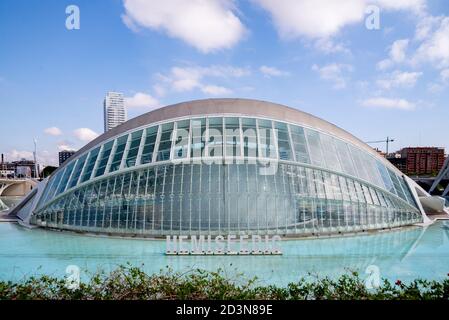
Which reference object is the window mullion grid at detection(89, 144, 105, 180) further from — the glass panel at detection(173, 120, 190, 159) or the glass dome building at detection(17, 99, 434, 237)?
the glass panel at detection(173, 120, 190, 159)

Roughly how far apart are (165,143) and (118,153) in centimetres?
365

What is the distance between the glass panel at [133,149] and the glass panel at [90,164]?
9.79ft

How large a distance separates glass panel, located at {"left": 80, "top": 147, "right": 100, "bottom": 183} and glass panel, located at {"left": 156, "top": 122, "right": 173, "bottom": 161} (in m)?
5.37

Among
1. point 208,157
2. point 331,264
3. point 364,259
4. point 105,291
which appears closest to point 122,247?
point 208,157

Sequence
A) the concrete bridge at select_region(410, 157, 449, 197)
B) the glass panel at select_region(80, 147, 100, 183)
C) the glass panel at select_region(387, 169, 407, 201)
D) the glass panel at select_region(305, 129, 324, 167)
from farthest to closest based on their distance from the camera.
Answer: the concrete bridge at select_region(410, 157, 449, 197) < the glass panel at select_region(387, 169, 407, 201) < the glass panel at select_region(80, 147, 100, 183) < the glass panel at select_region(305, 129, 324, 167)

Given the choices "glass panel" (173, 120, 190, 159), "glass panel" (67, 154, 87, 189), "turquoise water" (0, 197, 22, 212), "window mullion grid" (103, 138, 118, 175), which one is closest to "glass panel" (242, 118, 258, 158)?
"glass panel" (173, 120, 190, 159)

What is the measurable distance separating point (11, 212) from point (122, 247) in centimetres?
1792

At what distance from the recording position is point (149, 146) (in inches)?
806

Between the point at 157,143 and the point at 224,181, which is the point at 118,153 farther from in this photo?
the point at 224,181

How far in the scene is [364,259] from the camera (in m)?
13.3

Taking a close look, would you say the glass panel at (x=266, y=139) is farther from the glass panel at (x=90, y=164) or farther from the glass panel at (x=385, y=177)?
the glass panel at (x=90, y=164)

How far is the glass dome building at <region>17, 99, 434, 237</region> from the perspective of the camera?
18.0 metres

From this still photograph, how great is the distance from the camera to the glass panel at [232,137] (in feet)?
64.1
